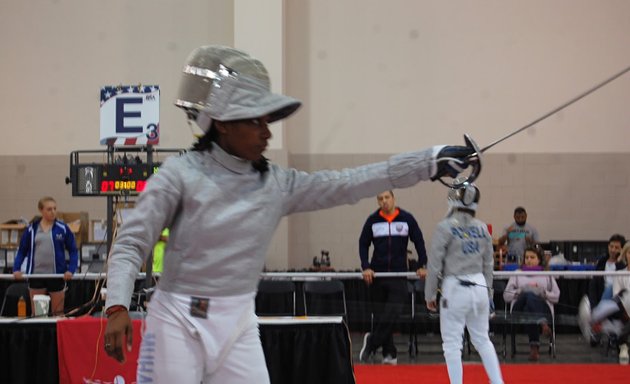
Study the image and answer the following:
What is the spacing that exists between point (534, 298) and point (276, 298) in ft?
7.21

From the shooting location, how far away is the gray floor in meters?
7.14

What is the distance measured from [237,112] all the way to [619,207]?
10532mm

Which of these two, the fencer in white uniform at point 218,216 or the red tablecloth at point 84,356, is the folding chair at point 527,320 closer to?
the red tablecloth at point 84,356

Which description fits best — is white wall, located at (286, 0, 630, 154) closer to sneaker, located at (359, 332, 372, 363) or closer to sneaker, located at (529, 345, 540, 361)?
sneaker, located at (359, 332, 372, 363)

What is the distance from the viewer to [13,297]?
25.8 feet

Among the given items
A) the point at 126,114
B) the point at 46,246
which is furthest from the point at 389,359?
the point at 46,246

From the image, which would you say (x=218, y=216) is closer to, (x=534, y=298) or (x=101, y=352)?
(x=101, y=352)

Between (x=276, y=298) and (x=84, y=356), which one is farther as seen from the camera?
(x=276, y=298)

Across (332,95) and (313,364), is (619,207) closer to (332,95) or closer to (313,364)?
(332,95)

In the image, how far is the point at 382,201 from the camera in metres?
7.65

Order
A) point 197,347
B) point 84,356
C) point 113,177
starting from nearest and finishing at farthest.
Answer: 1. point 197,347
2. point 84,356
3. point 113,177

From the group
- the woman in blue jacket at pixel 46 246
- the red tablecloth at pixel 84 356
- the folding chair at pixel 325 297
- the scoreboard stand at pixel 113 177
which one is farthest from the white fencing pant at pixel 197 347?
the woman in blue jacket at pixel 46 246

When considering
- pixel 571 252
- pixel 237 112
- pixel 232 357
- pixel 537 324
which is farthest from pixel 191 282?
pixel 571 252

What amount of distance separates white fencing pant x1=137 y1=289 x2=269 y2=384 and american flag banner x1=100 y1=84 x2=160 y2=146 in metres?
4.48
